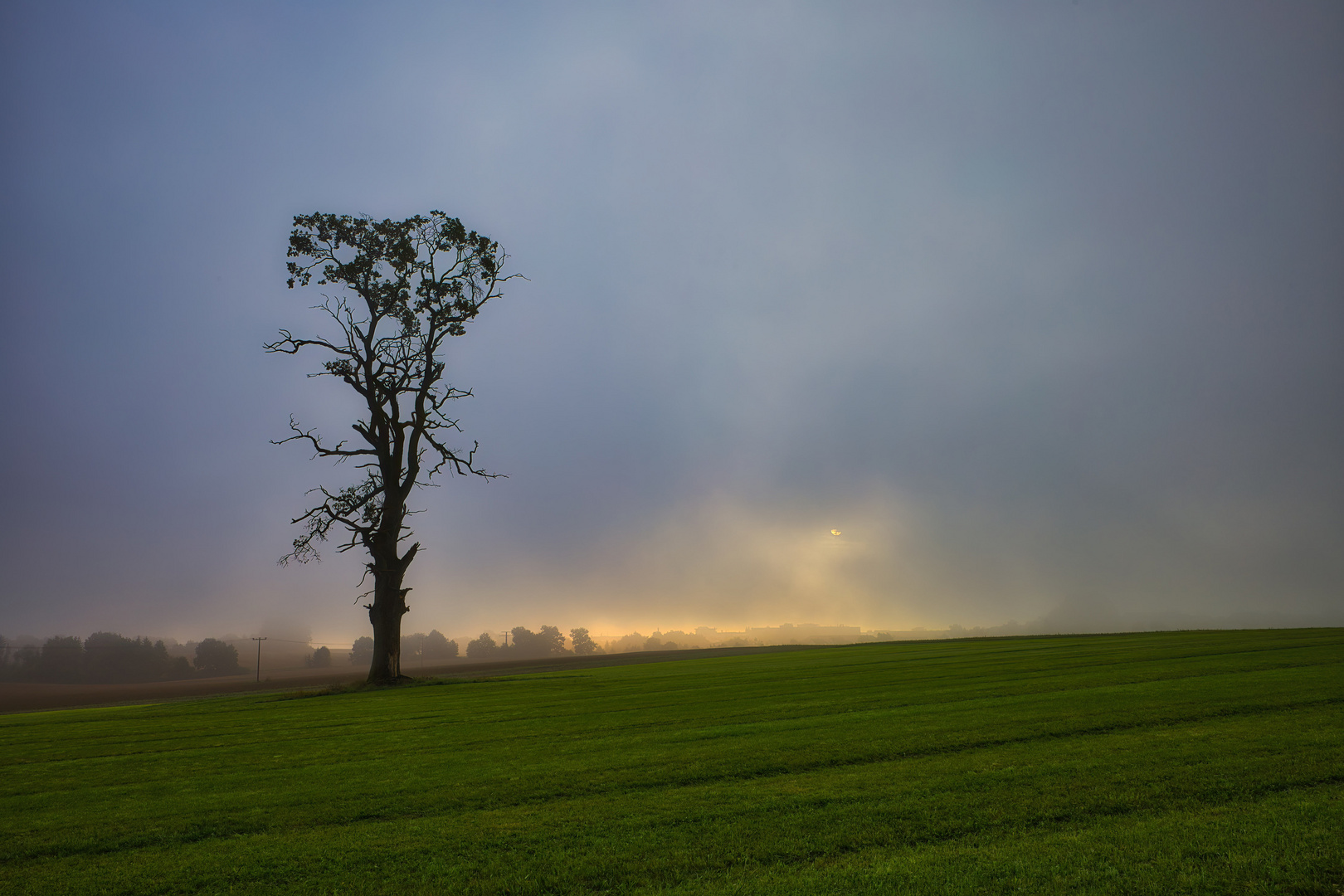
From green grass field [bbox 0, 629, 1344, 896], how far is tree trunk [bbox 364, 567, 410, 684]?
48.6 feet

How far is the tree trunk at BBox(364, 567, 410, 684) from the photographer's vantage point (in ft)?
100

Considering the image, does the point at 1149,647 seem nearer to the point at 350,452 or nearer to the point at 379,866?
the point at 379,866

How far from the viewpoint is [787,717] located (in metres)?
13.5

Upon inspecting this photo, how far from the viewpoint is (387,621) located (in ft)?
102

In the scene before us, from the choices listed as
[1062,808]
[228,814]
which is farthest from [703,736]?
[228,814]

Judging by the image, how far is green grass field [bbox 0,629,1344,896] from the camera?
573 cm

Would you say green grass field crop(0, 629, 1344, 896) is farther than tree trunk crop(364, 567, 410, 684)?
No

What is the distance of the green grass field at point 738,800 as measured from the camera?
226 inches

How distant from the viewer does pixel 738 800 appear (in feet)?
25.3

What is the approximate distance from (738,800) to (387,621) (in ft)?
89.8

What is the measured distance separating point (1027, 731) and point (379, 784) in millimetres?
9642

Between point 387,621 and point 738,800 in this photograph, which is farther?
point 387,621

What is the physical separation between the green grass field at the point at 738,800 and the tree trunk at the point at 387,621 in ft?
48.6

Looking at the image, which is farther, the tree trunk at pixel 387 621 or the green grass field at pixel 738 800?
the tree trunk at pixel 387 621
